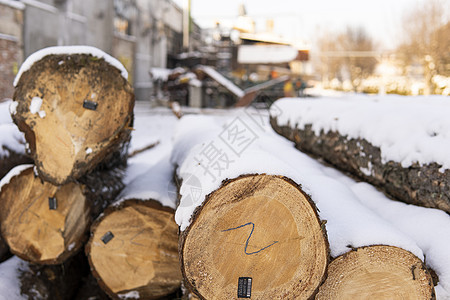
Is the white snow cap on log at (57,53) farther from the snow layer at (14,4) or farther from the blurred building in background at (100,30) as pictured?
the snow layer at (14,4)

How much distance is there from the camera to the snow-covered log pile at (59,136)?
206 cm

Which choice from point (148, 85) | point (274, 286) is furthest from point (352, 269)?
point (148, 85)

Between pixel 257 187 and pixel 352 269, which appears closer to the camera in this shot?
pixel 257 187

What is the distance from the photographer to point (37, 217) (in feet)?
7.64

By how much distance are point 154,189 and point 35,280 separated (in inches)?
44.9

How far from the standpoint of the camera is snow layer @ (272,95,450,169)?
79.7 inches

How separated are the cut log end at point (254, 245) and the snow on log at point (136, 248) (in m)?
0.87

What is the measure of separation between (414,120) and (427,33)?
538 inches

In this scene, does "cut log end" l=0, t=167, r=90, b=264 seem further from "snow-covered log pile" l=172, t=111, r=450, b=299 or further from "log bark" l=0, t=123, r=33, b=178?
"snow-covered log pile" l=172, t=111, r=450, b=299

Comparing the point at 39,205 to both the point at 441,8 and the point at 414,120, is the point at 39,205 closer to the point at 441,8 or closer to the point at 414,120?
the point at 414,120

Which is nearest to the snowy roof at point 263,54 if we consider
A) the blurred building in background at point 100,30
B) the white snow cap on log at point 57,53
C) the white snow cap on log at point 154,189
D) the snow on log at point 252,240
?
the blurred building in background at point 100,30

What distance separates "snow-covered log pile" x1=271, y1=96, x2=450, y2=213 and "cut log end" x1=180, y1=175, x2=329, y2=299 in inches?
39.3

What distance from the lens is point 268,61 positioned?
15359mm

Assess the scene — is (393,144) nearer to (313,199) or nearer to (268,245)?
(313,199)
